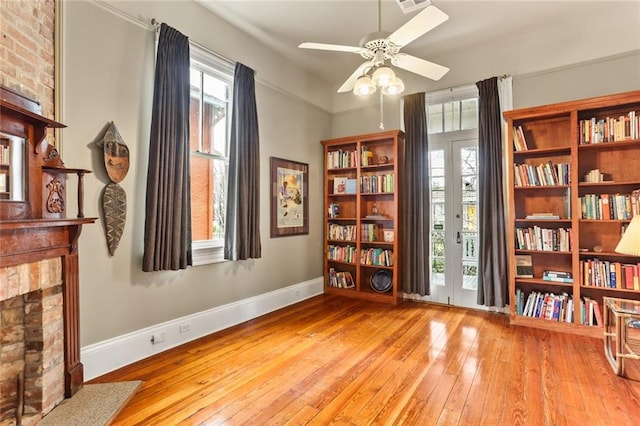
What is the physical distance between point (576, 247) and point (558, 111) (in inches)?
57.0

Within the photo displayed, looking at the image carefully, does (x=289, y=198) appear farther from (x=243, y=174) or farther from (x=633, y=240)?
(x=633, y=240)

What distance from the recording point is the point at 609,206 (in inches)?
130

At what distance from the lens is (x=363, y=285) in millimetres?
4996

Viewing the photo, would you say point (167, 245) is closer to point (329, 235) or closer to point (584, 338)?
point (329, 235)

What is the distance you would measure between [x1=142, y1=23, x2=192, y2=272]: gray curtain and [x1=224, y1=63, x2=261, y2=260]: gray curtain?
577mm

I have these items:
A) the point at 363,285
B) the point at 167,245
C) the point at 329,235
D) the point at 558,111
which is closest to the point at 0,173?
the point at 167,245

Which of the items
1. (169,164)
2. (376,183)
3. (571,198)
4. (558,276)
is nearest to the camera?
(169,164)

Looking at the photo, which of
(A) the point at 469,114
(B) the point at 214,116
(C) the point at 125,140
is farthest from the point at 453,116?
(C) the point at 125,140

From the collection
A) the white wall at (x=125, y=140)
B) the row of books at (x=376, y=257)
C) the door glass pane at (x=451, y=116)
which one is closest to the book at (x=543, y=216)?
the door glass pane at (x=451, y=116)

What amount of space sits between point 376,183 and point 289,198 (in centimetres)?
128

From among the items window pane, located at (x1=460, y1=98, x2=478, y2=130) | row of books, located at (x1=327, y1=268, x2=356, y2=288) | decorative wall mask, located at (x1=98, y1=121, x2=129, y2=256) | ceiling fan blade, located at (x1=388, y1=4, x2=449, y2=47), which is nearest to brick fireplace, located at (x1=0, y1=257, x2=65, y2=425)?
decorative wall mask, located at (x1=98, y1=121, x2=129, y2=256)

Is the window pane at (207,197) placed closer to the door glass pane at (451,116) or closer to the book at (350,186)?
the book at (350,186)

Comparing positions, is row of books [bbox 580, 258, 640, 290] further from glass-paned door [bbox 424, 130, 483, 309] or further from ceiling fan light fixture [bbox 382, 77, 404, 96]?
ceiling fan light fixture [bbox 382, 77, 404, 96]

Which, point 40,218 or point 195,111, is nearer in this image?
point 40,218
